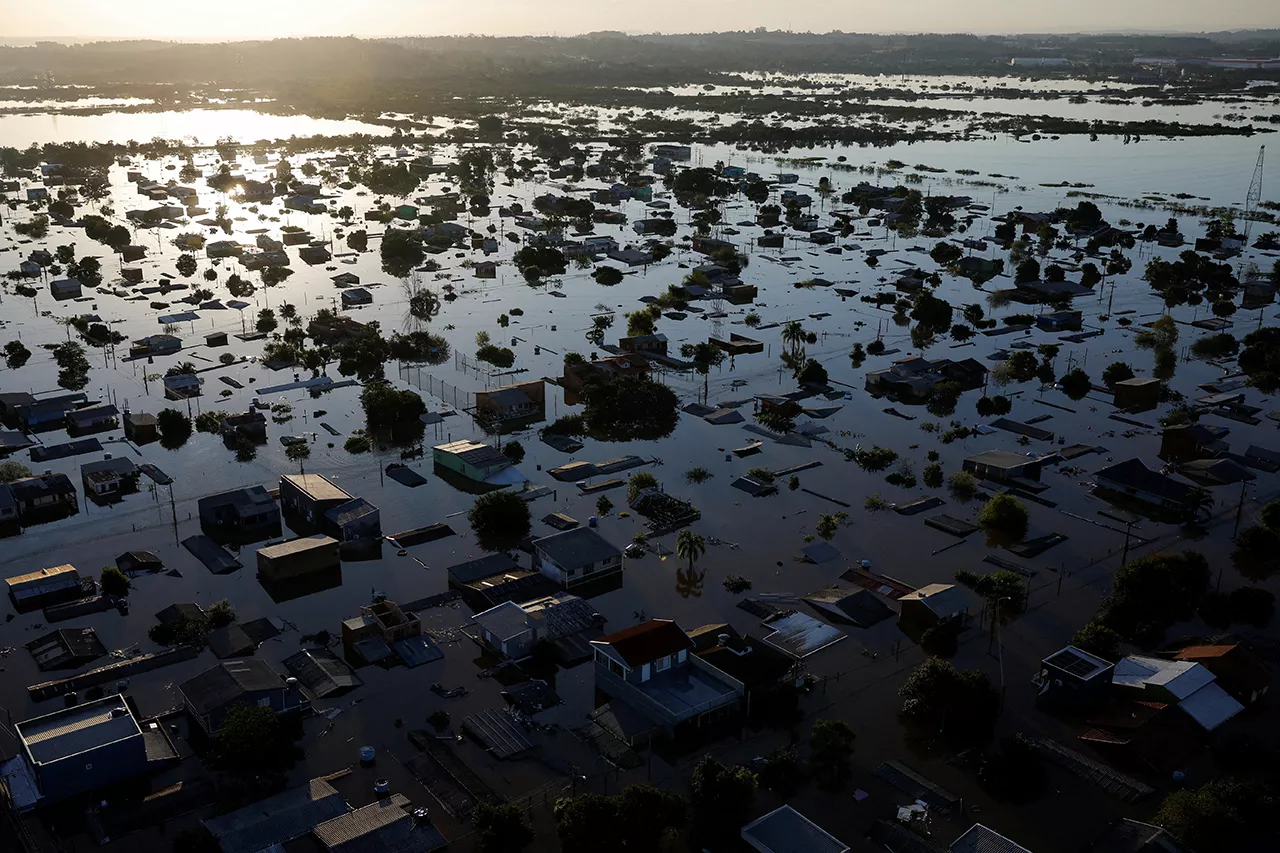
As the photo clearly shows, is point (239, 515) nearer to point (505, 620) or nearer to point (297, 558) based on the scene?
point (297, 558)

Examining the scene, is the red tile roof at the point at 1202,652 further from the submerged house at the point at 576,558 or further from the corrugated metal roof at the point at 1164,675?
the submerged house at the point at 576,558

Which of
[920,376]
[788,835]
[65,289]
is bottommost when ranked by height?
[788,835]

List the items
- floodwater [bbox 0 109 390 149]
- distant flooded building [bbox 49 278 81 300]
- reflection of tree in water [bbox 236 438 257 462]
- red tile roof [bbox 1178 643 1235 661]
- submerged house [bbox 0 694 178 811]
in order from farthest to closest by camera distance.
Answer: floodwater [bbox 0 109 390 149], distant flooded building [bbox 49 278 81 300], reflection of tree in water [bbox 236 438 257 462], red tile roof [bbox 1178 643 1235 661], submerged house [bbox 0 694 178 811]

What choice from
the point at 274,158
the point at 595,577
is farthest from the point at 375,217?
the point at 595,577

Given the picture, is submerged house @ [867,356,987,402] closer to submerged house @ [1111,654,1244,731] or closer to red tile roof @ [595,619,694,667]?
submerged house @ [1111,654,1244,731]

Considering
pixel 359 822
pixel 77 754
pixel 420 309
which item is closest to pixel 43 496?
pixel 77 754

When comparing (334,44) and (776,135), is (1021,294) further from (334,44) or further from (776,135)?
(334,44)

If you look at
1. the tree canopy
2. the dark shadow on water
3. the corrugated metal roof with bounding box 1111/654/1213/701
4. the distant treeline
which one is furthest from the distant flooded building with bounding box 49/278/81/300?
the distant treeline
